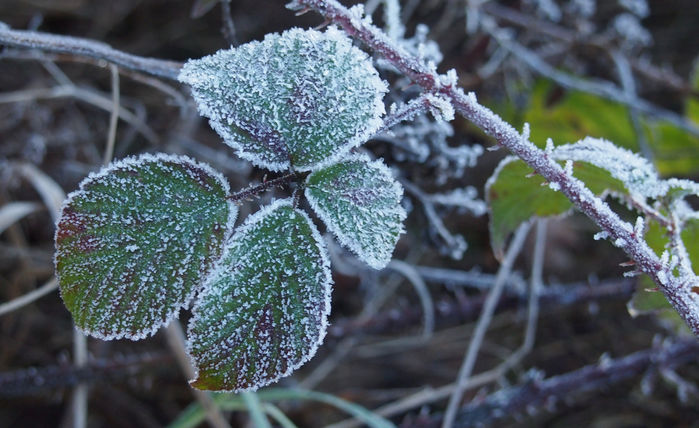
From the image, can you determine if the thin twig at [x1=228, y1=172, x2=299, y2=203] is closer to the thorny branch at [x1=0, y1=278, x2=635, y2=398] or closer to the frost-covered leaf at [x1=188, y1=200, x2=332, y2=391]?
the frost-covered leaf at [x1=188, y1=200, x2=332, y2=391]

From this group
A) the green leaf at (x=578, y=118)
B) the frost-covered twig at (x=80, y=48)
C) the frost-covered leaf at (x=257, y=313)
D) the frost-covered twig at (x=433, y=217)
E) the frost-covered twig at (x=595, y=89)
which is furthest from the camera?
the green leaf at (x=578, y=118)

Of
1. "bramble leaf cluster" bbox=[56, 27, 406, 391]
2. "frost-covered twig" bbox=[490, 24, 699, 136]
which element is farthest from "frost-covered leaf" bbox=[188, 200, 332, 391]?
"frost-covered twig" bbox=[490, 24, 699, 136]

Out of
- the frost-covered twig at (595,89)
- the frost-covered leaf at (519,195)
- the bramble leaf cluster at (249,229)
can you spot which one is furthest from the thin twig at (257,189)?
the frost-covered twig at (595,89)

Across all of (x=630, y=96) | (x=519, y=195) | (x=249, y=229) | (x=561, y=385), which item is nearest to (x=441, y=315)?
(x=561, y=385)

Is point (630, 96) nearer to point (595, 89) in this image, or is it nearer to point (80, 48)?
point (595, 89)

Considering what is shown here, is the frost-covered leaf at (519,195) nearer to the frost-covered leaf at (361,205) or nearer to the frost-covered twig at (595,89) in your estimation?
the frost-covered leaf at (361,205)

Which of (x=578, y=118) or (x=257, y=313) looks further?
(x=578, y=118)
